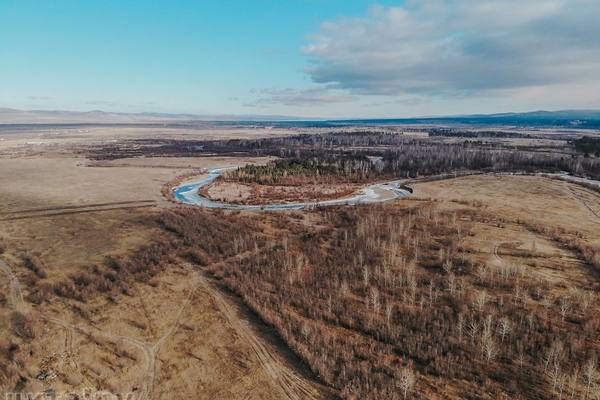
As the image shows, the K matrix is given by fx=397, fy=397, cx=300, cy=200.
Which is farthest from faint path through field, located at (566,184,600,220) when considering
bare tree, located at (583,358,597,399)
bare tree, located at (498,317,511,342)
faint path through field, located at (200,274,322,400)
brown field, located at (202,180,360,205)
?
faint path through field, located at (200,274,322,400)

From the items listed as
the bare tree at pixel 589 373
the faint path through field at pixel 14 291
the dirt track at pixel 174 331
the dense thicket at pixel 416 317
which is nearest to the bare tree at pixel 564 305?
the dense thicket at pixel 416 317

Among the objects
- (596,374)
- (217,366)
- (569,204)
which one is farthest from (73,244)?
(569,204)

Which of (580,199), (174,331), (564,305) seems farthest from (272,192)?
(564,305)

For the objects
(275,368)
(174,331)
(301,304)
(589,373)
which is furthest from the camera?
(301,304)

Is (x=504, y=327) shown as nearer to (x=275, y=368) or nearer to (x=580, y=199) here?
(x=275, y=368)

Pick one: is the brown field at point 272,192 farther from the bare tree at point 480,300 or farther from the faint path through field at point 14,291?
the bare tree at point 480,300

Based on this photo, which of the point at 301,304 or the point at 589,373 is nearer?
the point at 589,373
